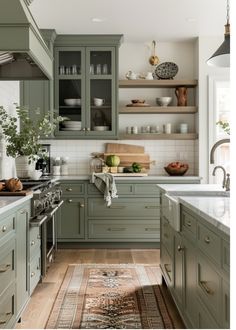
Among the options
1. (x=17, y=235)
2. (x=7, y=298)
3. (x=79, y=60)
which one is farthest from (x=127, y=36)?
(x=7, y=298)

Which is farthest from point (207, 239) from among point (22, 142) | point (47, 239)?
point (22, 142)

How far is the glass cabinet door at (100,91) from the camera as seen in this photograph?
6.11 metres

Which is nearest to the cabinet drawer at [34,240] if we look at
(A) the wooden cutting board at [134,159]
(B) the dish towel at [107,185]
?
(B) the dish towel at [107,185]

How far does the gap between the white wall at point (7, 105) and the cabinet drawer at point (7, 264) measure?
5.40ft

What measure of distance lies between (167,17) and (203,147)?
1.72 m

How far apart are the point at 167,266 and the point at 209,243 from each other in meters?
1.71

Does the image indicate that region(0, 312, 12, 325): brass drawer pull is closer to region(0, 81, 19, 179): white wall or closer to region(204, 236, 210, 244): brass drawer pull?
region(204, 236, 210, 244): brass drawer pull

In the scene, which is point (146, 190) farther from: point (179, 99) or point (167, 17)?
point (167, 17)

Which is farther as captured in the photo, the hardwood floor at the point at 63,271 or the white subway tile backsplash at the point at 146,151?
the white subway tile backsplash at the point at 146,151

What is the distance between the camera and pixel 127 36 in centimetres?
613

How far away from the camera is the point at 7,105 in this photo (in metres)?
4.80

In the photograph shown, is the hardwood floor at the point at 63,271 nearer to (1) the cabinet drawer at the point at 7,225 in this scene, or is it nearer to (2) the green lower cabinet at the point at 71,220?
(2) the green lower cabinet at the point at 71,220

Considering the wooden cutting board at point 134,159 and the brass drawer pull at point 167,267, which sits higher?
the wooden cutting board at point 134,159

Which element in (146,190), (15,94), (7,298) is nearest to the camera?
(7,298)
